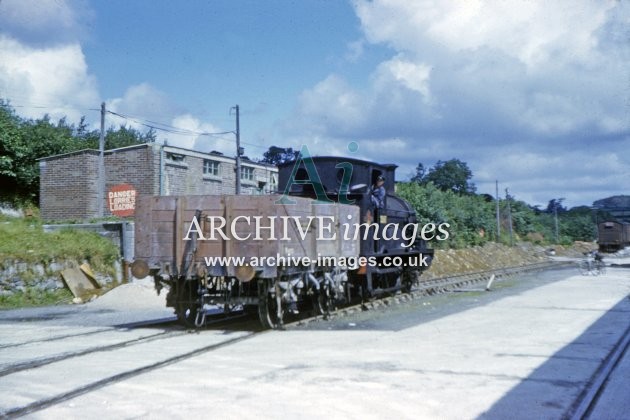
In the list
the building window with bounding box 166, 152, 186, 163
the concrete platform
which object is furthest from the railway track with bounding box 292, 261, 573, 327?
the building window with bounding box 166, 152, 186, 163

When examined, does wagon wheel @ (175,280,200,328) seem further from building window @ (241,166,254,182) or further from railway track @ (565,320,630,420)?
building window @ (241,166,254,182)

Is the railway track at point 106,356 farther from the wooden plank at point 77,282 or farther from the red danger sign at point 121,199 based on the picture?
the red danger sign at point 121,199

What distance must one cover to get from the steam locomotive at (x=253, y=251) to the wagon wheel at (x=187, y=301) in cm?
2

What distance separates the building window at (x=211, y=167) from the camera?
33.2m

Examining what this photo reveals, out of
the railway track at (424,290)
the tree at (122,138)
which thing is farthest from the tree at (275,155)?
the railway track at (424,290)

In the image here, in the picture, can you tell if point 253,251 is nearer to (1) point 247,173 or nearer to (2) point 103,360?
(2) point 103,360

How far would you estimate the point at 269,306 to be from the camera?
424 inches

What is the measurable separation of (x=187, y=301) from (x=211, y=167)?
Answer: 23611 mm

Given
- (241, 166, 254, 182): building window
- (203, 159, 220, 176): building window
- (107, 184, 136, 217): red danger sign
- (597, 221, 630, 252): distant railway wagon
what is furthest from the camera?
(597, 221, 630, 252): distant railway wagon

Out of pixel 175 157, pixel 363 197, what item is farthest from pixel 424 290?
pixel 175 157

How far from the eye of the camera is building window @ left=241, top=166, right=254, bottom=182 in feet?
120

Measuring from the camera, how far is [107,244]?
716 inches

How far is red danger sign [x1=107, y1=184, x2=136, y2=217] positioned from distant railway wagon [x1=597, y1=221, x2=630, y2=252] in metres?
38.9

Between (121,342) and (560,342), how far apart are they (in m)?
6.37
